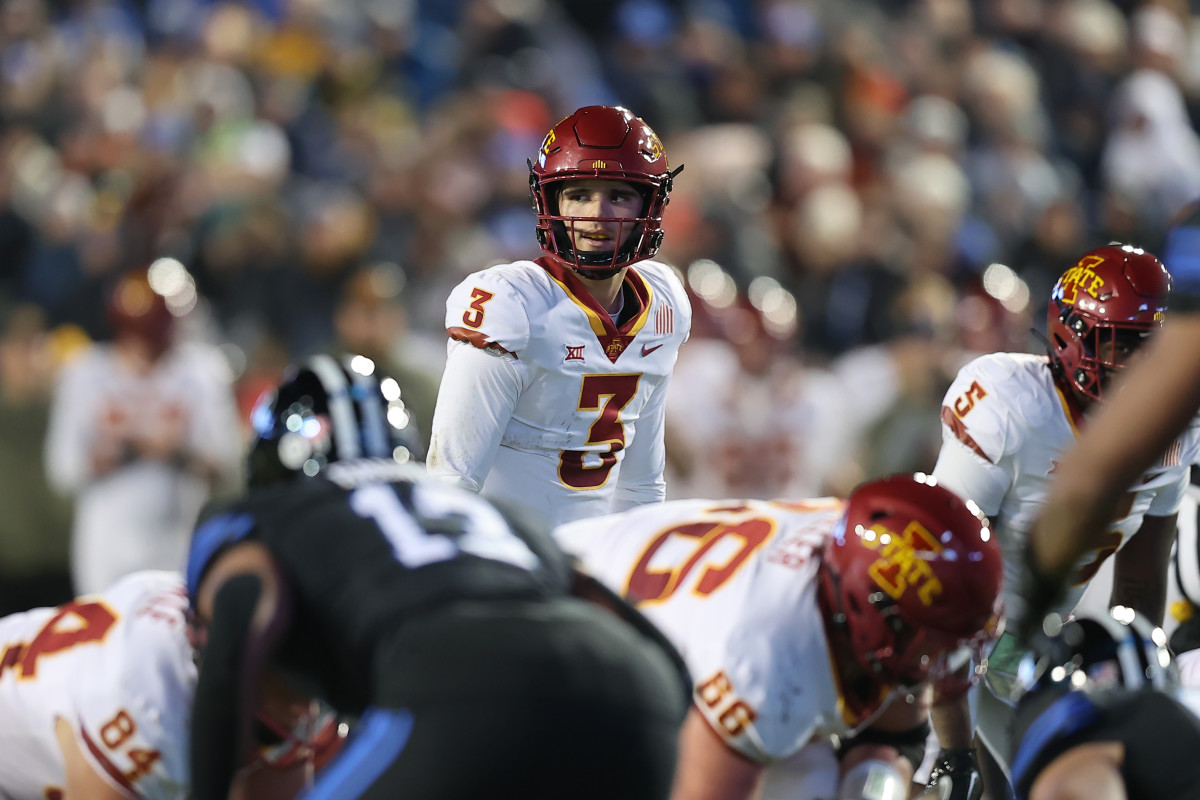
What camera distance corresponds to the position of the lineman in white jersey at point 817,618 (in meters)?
3.21

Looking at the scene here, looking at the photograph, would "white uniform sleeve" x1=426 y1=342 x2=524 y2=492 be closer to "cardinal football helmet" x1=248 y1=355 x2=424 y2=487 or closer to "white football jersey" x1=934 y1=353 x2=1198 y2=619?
"cardinal football helmet" x1=248 y1=355 x2=424 y2=487

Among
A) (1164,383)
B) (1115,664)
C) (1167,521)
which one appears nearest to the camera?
(1164,383)

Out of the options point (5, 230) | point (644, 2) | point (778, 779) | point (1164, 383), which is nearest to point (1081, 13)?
point (644, 2)

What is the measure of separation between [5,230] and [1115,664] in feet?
24.1

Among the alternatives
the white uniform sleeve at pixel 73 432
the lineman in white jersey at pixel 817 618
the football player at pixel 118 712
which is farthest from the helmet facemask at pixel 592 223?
the white uniform sleeve at pixel 73 432

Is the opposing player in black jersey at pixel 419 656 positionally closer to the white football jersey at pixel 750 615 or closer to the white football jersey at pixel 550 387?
the white football jersey at pixel 750 615

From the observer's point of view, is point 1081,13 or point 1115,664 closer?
point 1115,664

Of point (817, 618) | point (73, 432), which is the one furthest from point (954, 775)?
point (73, 432)

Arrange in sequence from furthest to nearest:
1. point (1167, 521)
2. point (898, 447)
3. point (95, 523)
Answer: point (898, 447)
point (95, 523)
point (1167, 521)

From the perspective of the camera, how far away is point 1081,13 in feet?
41.9

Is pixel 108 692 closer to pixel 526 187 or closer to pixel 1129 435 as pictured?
pixel 1129 435

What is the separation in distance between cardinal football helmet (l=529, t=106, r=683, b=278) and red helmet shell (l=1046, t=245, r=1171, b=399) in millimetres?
1245

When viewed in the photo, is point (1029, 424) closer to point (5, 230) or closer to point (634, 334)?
point (634, 334)

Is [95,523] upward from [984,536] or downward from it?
downward
